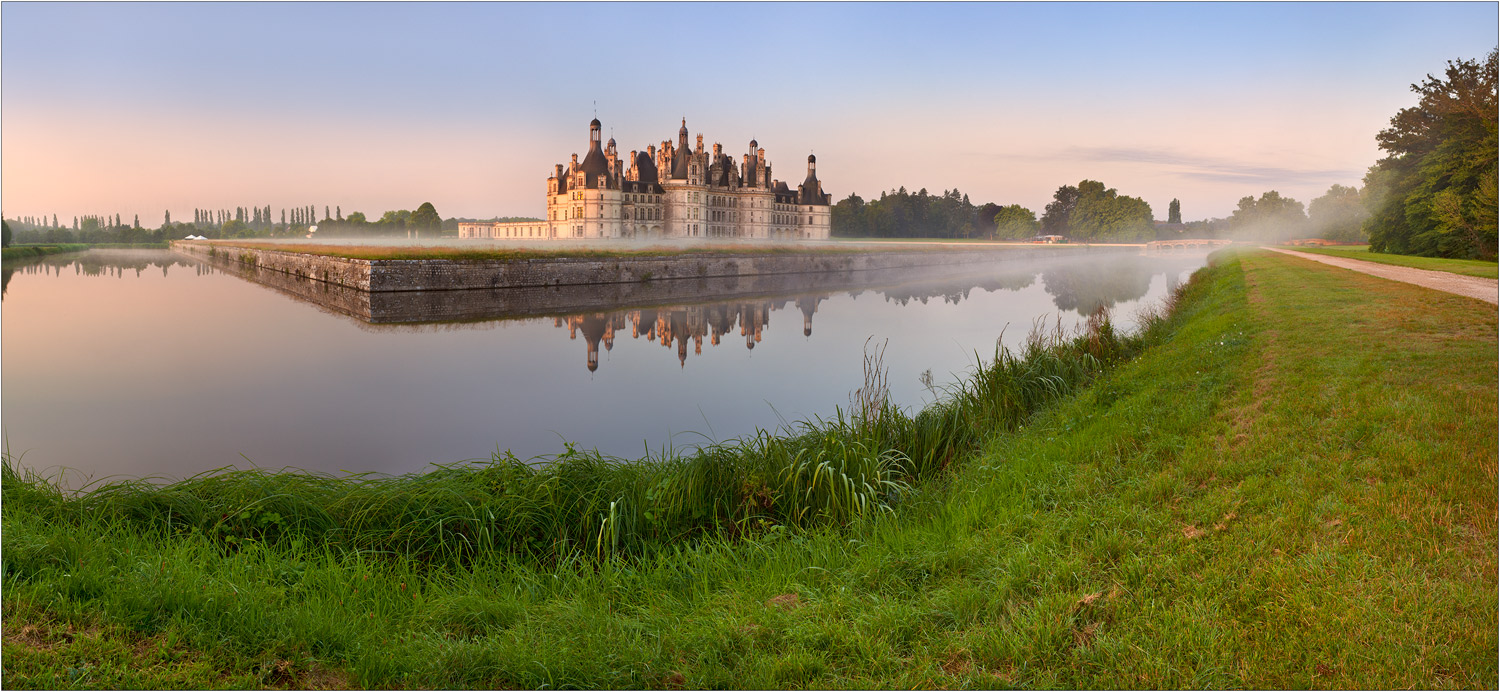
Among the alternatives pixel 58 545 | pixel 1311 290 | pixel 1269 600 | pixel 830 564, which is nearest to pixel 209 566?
pixel 58 545

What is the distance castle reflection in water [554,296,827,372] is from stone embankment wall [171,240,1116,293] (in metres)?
7.88

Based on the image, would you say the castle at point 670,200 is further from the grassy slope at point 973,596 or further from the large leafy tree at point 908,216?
the grassy slope at point 973,596

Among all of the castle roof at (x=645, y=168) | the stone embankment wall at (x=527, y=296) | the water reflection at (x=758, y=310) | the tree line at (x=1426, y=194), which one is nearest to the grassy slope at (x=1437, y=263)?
the tree line at (x=1426, y=194)

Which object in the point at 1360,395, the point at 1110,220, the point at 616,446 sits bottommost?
the point at 616,446

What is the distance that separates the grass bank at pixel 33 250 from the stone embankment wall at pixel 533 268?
846 centimetres

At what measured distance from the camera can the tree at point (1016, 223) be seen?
100 m

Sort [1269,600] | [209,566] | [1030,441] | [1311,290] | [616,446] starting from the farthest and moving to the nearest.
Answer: [1311,290] → [616,446] → [1030,441] → [209,566] → [1269,600]

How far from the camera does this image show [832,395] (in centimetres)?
983

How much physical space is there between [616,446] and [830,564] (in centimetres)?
403

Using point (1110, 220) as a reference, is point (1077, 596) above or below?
below

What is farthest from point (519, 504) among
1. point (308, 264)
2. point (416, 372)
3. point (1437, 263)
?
point (308, 264)

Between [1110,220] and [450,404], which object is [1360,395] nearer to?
[450,404]

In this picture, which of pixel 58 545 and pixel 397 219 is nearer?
pixel 58 545

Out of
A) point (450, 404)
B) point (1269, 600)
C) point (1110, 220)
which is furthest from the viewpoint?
point (1110, 220)
